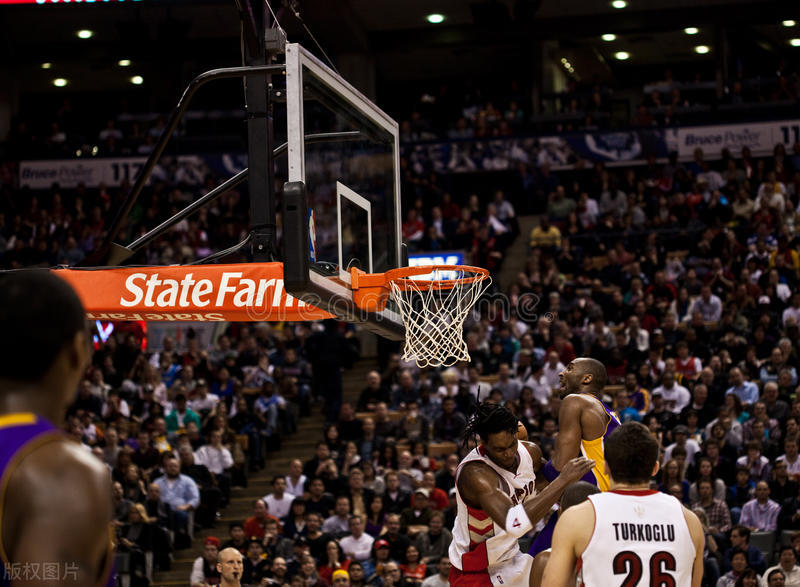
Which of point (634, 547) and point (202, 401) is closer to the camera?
point (634, 547)

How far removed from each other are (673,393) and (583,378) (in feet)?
27.1

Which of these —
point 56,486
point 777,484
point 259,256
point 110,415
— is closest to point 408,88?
point 110,415

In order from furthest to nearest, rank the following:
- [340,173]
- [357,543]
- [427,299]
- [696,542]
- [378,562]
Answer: [357,543] < [378,562] < [340,173] < [427,299] < [696,542]

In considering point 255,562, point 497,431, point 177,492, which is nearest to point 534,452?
point 497,431

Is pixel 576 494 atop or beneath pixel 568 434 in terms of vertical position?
beneath

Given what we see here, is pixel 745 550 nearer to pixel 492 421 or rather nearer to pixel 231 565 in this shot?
pixel 231 565

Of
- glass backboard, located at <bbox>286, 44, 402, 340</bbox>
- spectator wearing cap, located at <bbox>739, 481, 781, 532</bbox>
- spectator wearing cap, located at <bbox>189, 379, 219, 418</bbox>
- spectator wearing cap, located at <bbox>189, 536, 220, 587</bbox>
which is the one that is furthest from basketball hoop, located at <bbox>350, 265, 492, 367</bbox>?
spectator wearing cap, located at <bbox>189, 379, 219, 418</bbox>

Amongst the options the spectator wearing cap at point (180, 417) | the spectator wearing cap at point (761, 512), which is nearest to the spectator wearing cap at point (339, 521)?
the spectator wearing cap at point (180, 417)

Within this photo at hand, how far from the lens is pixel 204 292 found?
8.12 metres

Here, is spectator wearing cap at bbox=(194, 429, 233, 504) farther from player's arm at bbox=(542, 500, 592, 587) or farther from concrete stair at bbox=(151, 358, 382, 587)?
player's arm at bbox=(542, 500, 592, 587)

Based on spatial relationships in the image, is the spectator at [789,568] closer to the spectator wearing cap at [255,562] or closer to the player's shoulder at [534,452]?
the spectator wearing cap at [255,562]

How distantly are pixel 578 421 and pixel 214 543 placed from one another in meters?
7.19

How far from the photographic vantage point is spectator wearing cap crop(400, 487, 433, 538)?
13.0 meters

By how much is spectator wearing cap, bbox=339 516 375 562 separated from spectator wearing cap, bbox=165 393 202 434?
13.0 feet
